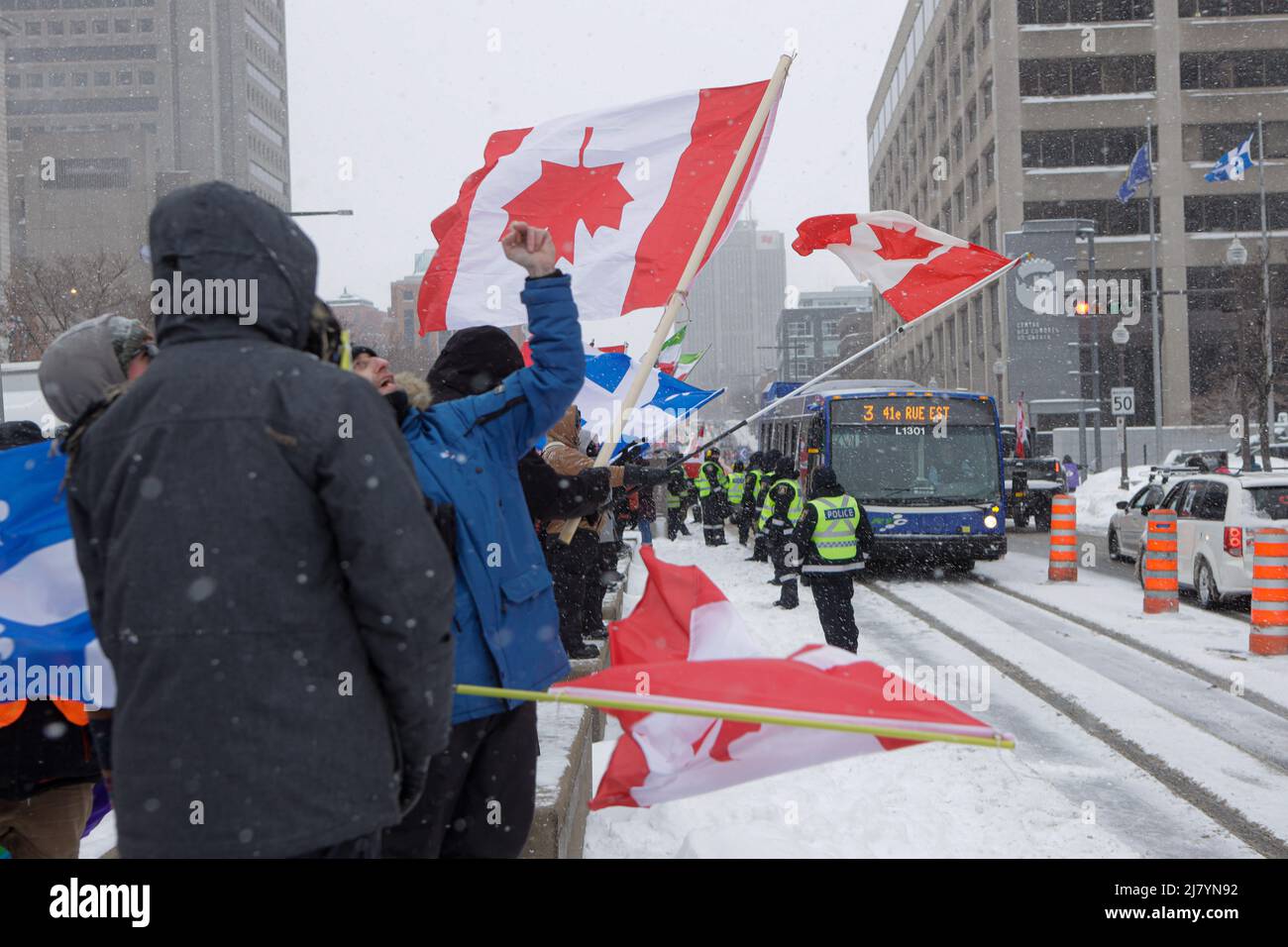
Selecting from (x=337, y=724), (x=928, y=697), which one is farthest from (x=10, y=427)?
(x=928, y=697)

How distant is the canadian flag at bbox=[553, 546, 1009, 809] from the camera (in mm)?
3064

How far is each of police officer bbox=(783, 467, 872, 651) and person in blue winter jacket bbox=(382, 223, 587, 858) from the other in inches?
276

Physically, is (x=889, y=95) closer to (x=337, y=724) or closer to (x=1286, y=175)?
(x=1286, y=175)

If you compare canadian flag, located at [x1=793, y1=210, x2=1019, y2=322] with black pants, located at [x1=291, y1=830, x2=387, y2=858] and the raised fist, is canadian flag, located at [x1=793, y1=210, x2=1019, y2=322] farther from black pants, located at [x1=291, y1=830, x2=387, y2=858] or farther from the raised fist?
black pants, located at [x1=291, y1=830, x2=387, y2=858]

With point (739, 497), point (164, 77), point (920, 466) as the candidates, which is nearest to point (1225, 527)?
point (920, 466)

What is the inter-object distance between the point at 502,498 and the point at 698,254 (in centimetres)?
241

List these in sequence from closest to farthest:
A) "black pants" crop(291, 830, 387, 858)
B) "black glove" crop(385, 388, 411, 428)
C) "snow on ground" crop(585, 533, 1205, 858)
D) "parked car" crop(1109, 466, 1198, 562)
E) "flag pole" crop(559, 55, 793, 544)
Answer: "black pants" crop(291, 830, 387, 858) < "black glove" crop(385, 388, 411, 428) < "flag pole" crop(559, 55, 793, 544) < "snow on ground" crop(585, 533, 1205, 858) < "parked car" crop(1109, 466, 1198, 562)

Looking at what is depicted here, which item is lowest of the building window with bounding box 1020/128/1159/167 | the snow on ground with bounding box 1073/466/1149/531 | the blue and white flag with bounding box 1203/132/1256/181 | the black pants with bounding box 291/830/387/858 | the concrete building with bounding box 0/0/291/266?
the snow on ground with bounding box 1073/466/1149/531

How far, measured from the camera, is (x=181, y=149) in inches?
4705

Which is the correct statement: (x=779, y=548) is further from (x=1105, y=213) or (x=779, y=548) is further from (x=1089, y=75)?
(x=1089, y=75)

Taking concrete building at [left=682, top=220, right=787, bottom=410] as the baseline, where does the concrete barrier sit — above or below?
below

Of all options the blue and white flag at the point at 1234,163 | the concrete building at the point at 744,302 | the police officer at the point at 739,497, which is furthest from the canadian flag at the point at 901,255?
the concrete building at the point at 744,302

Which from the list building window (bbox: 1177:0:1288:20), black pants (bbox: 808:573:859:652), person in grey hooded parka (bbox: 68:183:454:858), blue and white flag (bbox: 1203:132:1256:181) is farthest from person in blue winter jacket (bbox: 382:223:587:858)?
building window (bbox: 1177:0:1288:20)
